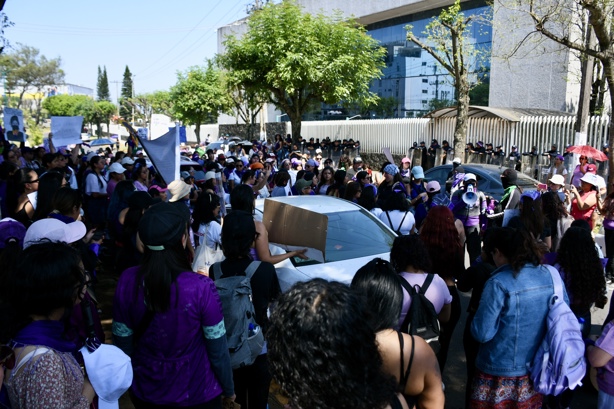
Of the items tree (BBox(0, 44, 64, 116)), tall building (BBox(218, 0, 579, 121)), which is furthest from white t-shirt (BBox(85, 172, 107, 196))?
tree (BBox(0, 44, 64, 116))

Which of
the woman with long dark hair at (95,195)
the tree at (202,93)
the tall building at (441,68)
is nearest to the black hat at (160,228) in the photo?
the woman with long dark hair at (95,195)

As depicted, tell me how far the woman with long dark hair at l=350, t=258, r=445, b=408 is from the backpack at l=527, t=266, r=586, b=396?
3.59ft

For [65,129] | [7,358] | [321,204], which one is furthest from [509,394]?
[65,129]

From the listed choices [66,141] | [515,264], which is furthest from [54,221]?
[66,141]

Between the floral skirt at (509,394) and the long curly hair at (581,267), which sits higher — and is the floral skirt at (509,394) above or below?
below

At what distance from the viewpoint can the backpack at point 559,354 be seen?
2.96 meters

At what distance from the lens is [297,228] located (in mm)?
3910

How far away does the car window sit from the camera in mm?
5469

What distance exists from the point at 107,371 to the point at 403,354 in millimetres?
1176

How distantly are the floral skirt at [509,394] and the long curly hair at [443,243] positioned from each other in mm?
1198

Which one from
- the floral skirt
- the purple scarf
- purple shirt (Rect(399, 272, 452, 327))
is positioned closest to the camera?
the purple scarf

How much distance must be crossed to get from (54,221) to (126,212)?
1.80 m

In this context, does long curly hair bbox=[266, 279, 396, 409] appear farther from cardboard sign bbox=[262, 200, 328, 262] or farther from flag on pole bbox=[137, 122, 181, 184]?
flag on pole bbox=[137, 122, 181, 184]

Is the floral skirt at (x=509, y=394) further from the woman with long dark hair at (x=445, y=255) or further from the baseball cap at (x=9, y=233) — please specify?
the baseball cap at (x=9, y=233)
